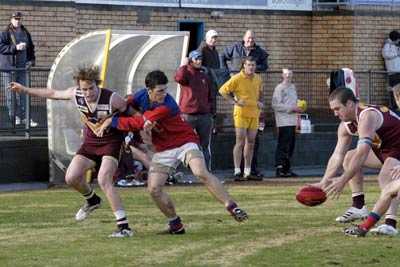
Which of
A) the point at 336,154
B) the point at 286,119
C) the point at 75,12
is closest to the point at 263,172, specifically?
the point at 286,119

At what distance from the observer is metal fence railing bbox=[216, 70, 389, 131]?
2342 centimetres

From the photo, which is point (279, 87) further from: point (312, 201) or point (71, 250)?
point (71, 250)

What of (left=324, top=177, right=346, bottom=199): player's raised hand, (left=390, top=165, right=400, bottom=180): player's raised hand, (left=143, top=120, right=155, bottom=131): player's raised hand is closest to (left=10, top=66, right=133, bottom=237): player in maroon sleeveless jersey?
(left=143, top=120, right=155, bottom=131): player's raised hand

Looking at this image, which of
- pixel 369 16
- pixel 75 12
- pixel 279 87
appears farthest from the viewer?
pixel 369 16

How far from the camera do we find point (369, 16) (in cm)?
2767

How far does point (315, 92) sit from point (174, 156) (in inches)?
457

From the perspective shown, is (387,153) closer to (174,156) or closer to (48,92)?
(174,156)

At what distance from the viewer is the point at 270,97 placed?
79.1 feet

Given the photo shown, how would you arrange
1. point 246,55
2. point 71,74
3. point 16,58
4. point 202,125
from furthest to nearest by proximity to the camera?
point 246,55 → point 16,58 → point 202,125 → point 71,74

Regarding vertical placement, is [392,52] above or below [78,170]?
above

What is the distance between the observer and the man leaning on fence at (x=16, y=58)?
20297 millimetres

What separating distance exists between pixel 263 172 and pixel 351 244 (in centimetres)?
1069

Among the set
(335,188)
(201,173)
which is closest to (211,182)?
(201,173)

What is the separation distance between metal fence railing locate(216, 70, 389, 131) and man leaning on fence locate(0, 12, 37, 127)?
3868 mm
